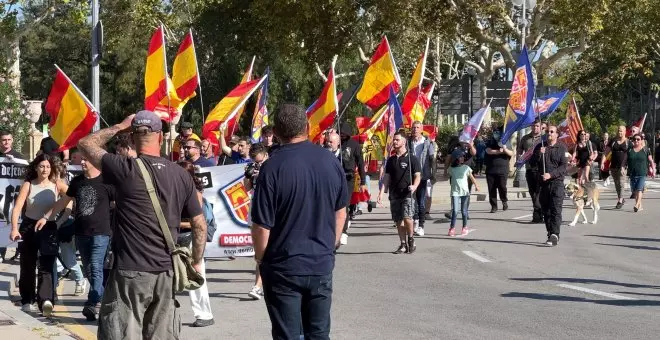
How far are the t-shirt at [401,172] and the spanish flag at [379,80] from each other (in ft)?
11.8

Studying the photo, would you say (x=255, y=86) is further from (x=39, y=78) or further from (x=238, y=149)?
(x=39, y=78)

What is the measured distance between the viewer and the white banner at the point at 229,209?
11750 mm

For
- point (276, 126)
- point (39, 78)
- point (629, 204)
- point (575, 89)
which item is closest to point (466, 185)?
point (629, 204)

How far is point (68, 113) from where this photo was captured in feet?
42.5

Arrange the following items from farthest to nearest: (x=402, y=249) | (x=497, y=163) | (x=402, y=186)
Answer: (x=497, y=163) → (x=402, y=249) → (x=402, y=186)

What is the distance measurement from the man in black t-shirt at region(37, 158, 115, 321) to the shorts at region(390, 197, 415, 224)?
5481mm

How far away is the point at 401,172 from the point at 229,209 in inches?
141

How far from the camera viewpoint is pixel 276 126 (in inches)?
235

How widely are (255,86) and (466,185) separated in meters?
3.48

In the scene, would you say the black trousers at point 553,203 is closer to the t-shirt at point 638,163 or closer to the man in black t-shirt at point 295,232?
the t-shirt at point 638,163

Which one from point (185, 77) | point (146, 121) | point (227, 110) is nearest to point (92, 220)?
point (146, 121)

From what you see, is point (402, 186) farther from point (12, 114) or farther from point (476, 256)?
point (12, 114)

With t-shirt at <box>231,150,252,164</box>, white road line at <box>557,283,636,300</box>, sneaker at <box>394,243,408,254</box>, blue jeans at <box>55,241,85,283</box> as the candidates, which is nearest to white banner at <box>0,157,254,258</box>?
blue jeans at <box>55,241,85,283</box>

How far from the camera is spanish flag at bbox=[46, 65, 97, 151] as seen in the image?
12.8m
